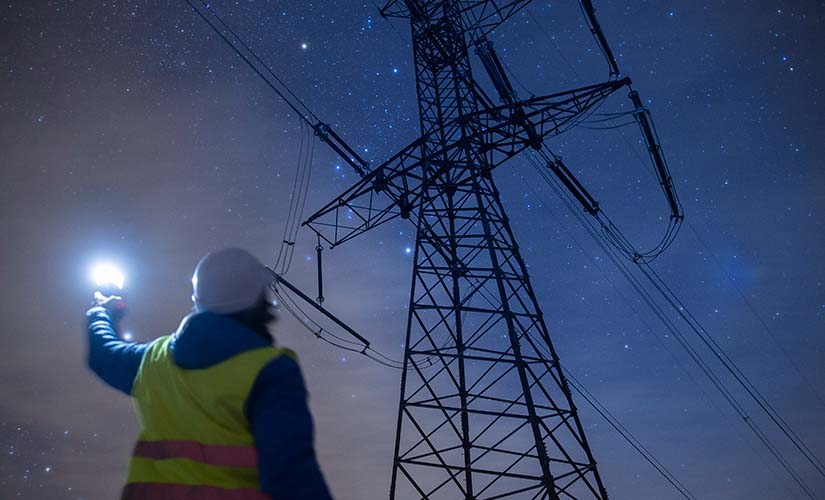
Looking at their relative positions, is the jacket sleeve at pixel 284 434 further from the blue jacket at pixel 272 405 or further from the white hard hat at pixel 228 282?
the white hard hat at pixel 228 282

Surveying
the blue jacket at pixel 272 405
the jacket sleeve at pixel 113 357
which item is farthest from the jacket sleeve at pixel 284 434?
the jacket sleeve at pixel 113 357

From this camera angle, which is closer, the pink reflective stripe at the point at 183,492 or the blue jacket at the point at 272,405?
the blue jacket at the point at 272,405

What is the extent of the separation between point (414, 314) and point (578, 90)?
550 centimetres

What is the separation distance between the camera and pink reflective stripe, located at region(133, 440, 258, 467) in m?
1.34

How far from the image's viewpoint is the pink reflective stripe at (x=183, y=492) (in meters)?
1.33

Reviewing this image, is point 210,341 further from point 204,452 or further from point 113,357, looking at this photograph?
point 113,357

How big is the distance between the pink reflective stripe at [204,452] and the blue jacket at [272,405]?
7cm

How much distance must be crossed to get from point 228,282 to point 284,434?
1.71 feet

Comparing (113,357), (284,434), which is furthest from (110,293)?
(284,434)

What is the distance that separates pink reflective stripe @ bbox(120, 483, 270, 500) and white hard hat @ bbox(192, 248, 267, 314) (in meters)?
0.47

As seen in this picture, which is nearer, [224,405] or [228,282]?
[224,405]

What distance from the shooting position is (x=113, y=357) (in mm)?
1800

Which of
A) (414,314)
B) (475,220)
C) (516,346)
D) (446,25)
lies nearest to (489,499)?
(516,346)

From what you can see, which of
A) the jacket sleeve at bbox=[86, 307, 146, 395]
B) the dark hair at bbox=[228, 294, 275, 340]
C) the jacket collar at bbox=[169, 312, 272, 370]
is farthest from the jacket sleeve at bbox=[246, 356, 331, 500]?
the jacket sleeve at bbox=[86, 307, 146, 395]
